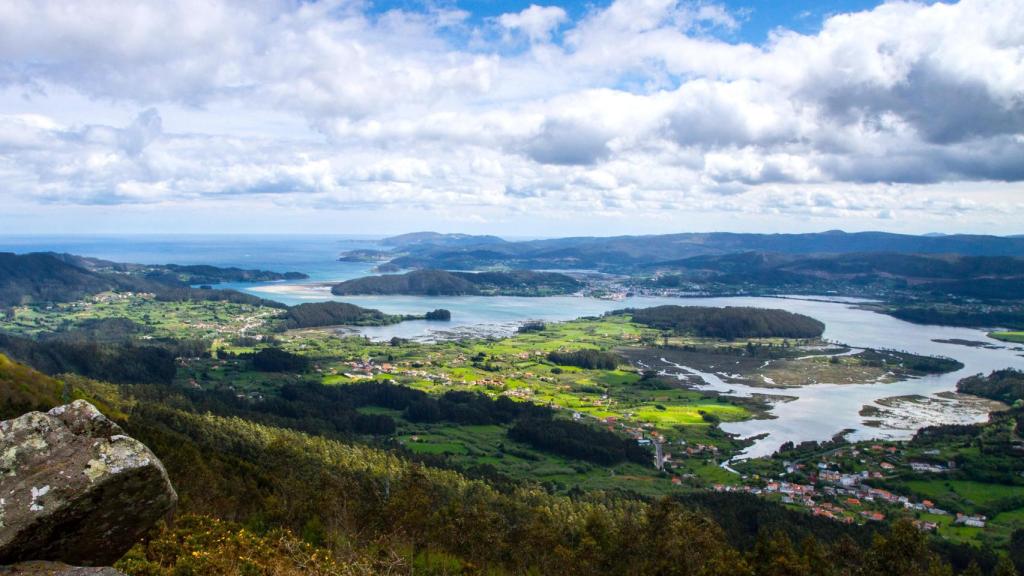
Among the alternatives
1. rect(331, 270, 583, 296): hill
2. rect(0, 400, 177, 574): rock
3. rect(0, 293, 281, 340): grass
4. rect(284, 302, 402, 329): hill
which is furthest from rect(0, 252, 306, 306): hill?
rect(0, 400, 177, 574): rock

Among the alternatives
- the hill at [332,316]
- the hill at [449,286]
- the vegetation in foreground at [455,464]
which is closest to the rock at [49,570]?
the vegetation in foreground at [455,464]

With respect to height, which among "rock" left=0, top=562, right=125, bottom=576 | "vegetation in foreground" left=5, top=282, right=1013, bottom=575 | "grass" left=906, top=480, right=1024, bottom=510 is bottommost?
"grass" left=906, top=480, right=1024, bottom=510

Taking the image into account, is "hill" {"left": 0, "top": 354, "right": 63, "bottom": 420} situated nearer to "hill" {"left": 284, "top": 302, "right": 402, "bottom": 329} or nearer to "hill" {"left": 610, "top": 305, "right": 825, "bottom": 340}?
"hill" {"left": 284, "top": 302, "right": 402, "bottom": 329}

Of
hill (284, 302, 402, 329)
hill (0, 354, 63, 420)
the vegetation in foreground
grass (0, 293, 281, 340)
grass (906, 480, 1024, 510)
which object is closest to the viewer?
the vegetation in foreground

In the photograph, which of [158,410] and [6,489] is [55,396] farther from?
[6,489]

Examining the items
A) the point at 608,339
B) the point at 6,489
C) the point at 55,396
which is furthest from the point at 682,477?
the point at 608,339

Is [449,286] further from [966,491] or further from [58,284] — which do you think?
[966,491]

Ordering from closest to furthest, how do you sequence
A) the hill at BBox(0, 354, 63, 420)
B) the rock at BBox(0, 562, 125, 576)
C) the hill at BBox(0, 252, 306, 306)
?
the rock at BBox(0, 562, 125, 576) < the hill at BBox(0, 354, 63, 420) < the hill at BBox(0, 252, 306, 306)
